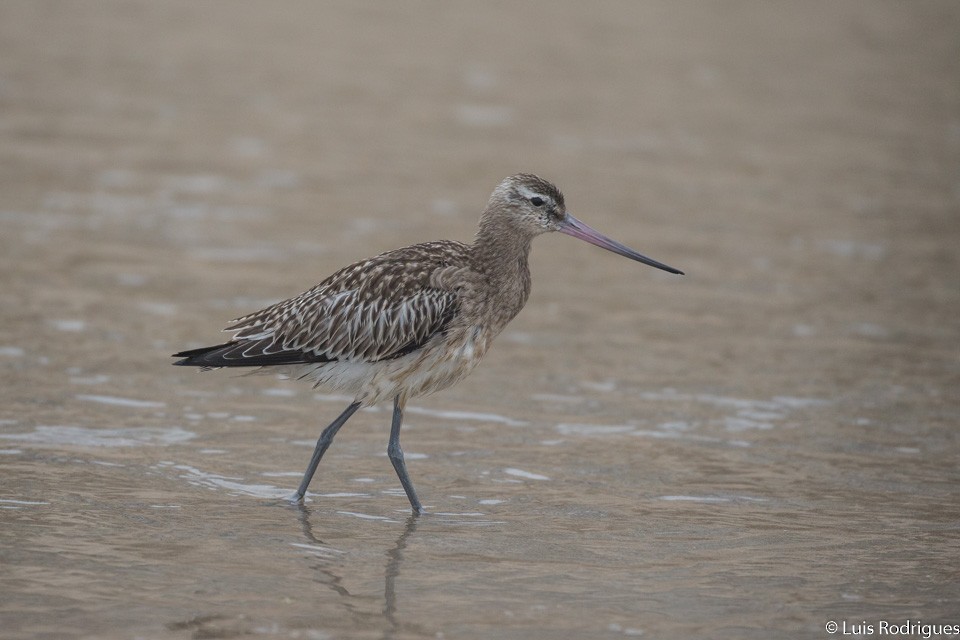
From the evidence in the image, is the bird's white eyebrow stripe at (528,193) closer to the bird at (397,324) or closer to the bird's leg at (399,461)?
the bird at (397,324)

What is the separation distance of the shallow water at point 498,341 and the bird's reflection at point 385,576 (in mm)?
33

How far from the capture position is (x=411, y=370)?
7.70 meters

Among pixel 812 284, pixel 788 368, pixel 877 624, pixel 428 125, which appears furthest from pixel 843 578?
pixel 428 125

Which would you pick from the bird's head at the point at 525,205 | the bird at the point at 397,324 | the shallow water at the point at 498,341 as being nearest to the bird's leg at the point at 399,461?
the bird at the point at 397,324

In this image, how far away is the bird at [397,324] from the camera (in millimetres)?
7641

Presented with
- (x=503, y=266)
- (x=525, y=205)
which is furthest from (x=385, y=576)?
(x=525, y=205)

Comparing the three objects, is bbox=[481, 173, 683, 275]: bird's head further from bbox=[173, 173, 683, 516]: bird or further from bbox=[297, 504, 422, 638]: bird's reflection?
bbox=[297, 504, 422, 638]: bird's reflection

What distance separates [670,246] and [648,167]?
2.96 meters

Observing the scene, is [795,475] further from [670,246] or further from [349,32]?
[349,32]

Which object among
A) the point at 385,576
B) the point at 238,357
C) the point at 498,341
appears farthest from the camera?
the point at 498,341

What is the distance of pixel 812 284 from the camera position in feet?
42.1

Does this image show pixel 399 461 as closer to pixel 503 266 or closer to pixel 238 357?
pixel 238 357

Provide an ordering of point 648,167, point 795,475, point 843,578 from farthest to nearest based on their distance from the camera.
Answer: point 648,167 → point 795,475 → point 843,578

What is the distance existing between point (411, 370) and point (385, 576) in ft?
4.49
